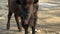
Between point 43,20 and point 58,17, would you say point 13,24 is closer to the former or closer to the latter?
point 43,20

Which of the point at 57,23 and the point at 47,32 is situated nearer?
the point at 47,32

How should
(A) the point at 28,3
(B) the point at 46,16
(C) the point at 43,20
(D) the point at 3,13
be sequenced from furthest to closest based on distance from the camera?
(D) the point at 3,13 < (B) the point at 46,16 < (C) the point at 43,20 < (A) the point at 28,3

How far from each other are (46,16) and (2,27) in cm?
191

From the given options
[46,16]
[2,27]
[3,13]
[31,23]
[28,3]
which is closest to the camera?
[28,3]

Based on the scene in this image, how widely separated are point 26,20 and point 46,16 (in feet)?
11.6

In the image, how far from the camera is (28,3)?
4152 mm

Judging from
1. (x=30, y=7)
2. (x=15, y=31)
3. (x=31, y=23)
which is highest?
(x=30, y=7)

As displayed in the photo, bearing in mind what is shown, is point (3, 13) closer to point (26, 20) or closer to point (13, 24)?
point (13, 24)

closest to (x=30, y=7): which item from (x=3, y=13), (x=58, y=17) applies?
(x=58, y=17)

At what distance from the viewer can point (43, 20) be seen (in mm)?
7121

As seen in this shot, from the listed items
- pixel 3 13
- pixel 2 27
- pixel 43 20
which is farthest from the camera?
pixel 3 13

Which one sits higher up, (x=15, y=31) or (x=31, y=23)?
(x=31, y=23)

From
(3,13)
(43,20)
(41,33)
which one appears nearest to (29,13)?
(41,33)

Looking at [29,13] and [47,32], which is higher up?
[29,13]
